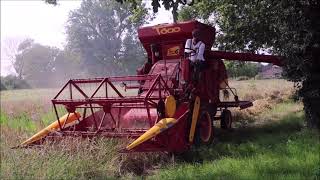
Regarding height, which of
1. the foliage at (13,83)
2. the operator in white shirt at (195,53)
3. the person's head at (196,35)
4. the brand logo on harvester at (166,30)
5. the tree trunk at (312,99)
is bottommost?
the foliage at (13,83)

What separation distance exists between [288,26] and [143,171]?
4.53 metres

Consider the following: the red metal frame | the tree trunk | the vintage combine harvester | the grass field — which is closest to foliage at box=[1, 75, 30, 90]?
the vintage combine harvester

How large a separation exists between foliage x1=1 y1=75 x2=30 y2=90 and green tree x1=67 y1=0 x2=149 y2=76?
10737mm

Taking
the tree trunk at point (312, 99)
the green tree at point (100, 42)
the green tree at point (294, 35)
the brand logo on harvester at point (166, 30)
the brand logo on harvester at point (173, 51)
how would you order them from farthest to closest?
the green tree at point (100, 42) → the brand logo on harvester at point (173, 51) → the brand logo on harvester at point (166, 30) → the tree trunk at point (312, 99) → the green tree at point (294, 35)

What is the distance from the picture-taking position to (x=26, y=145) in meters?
9.33

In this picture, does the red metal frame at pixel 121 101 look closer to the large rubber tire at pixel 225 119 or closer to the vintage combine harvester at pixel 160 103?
the vintage combine harvester at pixel 160 103

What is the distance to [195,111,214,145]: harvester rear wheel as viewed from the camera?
1003 cm

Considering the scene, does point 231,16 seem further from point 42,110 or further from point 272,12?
point 42,110

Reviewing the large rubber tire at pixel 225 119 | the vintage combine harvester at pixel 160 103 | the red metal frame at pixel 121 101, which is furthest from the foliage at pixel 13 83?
the red metal frame at pixel 121 101

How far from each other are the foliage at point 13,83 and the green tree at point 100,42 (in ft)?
35.2

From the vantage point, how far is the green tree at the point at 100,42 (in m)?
34.2

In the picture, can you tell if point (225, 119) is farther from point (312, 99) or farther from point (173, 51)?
point (312, 99)

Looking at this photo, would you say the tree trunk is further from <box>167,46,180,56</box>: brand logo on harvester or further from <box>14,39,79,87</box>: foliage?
<box>14,39,79,87</box>: foliage

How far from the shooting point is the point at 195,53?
1031 centimetres
